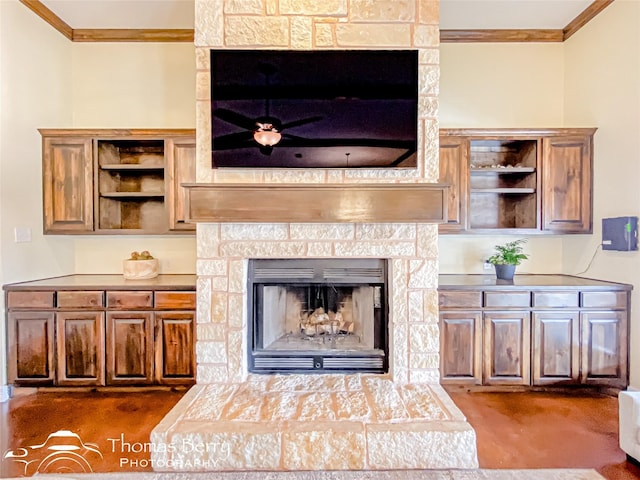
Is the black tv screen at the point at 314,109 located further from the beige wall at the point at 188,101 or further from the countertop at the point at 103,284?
the beige wall at the point at 188,101

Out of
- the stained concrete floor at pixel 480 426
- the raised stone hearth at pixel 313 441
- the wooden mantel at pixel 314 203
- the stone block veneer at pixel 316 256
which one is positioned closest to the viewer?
the raised stone hearth at pixel 313 441

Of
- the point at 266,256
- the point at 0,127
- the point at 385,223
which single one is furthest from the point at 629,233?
the point at 0,127

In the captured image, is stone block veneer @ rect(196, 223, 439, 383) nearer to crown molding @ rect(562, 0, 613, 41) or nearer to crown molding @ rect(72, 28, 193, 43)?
crown molding @ rect(72, 28, 193, 43)

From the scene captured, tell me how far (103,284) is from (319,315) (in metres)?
1.73

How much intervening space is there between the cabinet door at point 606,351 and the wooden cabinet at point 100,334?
308 cm

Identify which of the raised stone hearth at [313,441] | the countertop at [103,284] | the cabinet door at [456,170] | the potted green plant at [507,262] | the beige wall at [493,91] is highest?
the beige wall at [493,91]

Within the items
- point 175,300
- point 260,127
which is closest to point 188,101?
point 260,127

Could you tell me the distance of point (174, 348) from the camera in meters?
2.87

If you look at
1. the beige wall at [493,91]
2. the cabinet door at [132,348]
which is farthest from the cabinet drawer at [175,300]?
the beige wall at [493,91]

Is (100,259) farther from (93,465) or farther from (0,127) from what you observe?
(93,465)

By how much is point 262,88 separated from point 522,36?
2.67m

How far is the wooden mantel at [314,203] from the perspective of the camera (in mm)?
2457

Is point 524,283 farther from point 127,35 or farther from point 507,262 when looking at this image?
point 127,35

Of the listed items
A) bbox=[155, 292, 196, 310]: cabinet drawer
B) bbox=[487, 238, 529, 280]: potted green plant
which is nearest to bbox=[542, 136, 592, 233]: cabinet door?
bbox=[487, 238, 529, 280]: potted green plant
